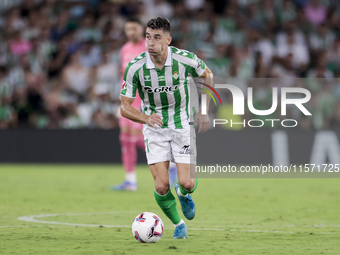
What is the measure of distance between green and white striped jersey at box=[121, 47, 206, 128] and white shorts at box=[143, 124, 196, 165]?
0.27 ft

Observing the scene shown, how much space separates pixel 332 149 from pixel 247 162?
78.0 inches

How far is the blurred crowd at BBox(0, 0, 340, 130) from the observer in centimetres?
1491

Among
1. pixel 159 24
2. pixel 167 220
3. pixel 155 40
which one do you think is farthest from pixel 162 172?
pixel 167 220

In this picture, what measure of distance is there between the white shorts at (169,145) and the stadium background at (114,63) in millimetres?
7411

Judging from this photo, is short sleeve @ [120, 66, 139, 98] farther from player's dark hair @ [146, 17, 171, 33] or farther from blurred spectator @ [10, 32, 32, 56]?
blurred spectator @ [10, 32, 32, 56]

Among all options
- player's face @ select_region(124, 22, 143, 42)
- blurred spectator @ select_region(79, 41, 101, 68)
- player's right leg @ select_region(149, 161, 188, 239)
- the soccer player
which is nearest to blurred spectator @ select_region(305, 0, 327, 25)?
blurred spectator @ select_region(79, 41, 101, 68)

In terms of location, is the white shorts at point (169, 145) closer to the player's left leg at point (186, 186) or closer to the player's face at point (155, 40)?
the player's left leg at point (186, 186)

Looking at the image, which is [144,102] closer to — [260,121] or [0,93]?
[260,121]

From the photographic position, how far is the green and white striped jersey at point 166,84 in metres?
5.73

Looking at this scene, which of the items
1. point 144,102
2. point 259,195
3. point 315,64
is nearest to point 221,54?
point 315,64

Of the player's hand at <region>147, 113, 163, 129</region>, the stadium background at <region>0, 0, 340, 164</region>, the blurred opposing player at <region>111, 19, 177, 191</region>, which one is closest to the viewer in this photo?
the player's hand at <region>147, 113, 163, 129</region>

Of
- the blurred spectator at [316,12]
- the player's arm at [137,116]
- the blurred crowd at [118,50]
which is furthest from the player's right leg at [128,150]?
the blurred spectator at [316,12]

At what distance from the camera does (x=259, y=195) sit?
990cm

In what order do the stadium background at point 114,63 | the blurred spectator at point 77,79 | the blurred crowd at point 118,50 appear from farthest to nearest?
the blurred spectator at point 77,79 → the blurred crowd at point 118,50 → the stadium background at point 114,63
